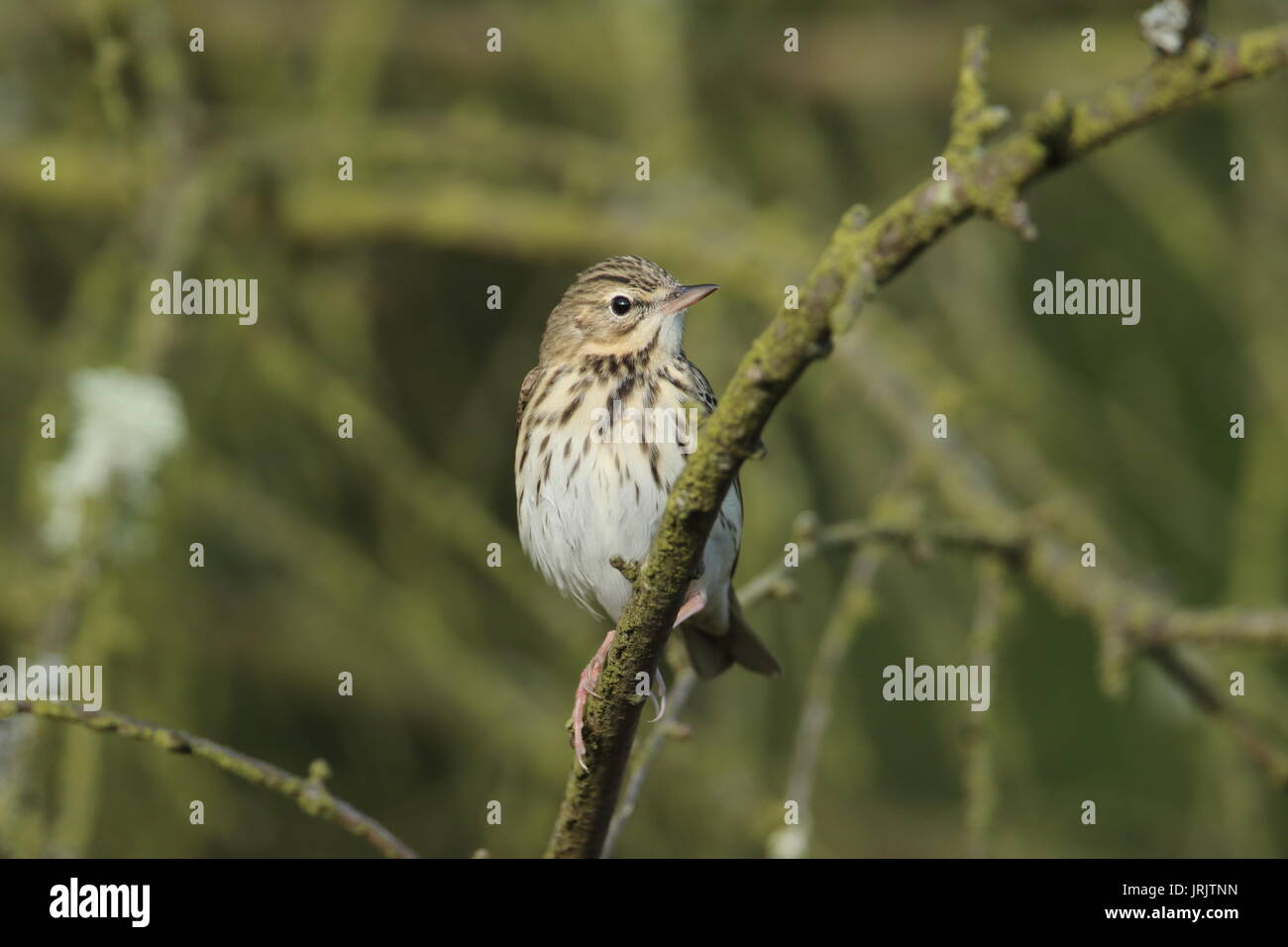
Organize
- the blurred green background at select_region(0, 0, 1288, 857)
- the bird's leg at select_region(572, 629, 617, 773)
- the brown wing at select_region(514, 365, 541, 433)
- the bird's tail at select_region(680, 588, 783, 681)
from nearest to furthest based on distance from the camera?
1. the bird's leg at select_region(572, 629, 617, 773)
2. the bird's tail at select_region(680, 588, 783, 681)
3. the brown wing at select_region(514, 365, 541, 433)
4. the blurred green background at select_region(0, 0, 1288, 857)

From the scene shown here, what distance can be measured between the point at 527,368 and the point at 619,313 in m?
1.69

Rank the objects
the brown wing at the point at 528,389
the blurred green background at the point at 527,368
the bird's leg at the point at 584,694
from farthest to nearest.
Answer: the blurred green background at the point at 527,368
the brown wing at the point at 528,389
the bird's leg at the point at 584,694

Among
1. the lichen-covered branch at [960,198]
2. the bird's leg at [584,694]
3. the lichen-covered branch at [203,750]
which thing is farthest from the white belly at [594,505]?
the lichen-covered branch at [960,198]

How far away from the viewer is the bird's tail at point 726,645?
4.34 meters

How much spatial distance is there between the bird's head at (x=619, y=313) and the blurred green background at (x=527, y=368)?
70 centimetres

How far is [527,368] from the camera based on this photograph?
A: 6070 mm

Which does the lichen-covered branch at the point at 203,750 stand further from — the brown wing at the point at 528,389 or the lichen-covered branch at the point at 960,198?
the brown wing at the point at 528,389

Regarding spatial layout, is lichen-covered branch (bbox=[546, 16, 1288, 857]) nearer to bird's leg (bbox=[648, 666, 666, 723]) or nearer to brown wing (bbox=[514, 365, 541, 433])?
bird's leg (bbox=[648, 666, 666, 723])

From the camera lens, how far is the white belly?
3.98m

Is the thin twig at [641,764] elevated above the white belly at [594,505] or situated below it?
below

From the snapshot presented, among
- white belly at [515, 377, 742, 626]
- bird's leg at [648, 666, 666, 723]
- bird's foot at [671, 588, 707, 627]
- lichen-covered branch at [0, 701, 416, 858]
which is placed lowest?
lichen-covered branch at [0, 701, 416, 858]

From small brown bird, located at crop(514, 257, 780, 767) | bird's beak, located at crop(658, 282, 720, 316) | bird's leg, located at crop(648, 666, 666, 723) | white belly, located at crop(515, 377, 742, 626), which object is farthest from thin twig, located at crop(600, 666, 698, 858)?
bird's beak, located at crop(658, 282, 720, 316)

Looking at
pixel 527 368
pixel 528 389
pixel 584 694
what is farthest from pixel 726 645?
pixel 527 368

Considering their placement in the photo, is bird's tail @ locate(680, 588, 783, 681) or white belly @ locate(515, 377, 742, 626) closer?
white belly @ locate(515, 377, 742, 626)
